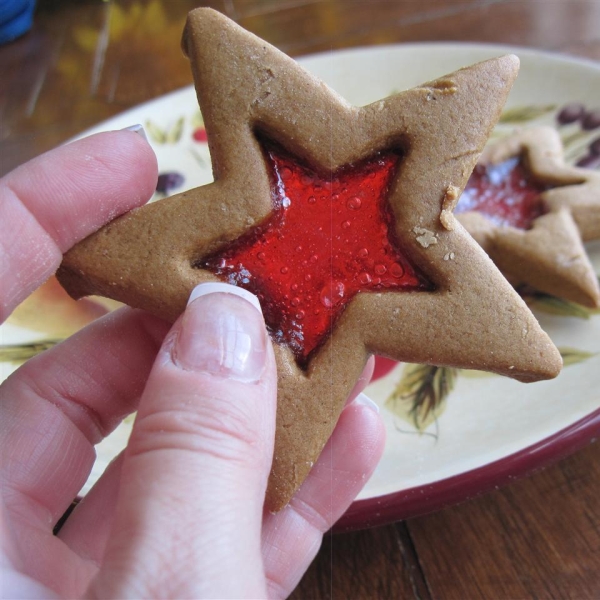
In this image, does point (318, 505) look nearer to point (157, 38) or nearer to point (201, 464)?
point (201, 464)

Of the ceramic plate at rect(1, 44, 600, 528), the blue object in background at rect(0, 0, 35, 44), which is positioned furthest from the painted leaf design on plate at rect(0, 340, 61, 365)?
the blue object in background at rect(0, 0, 35, 44)

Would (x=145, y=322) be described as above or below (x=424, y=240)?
below

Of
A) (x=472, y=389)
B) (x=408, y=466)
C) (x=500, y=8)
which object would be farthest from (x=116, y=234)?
(x=500, y=8)

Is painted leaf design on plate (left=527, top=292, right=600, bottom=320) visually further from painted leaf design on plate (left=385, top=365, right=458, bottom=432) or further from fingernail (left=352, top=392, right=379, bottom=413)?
fingernail (left=352, top=392, right=379, bottom=413)

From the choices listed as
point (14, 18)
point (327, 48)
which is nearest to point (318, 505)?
point (327, 48)

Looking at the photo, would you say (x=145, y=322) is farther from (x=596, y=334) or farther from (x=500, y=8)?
(x=500, y=8)

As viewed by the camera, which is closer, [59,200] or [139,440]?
[139,440]
